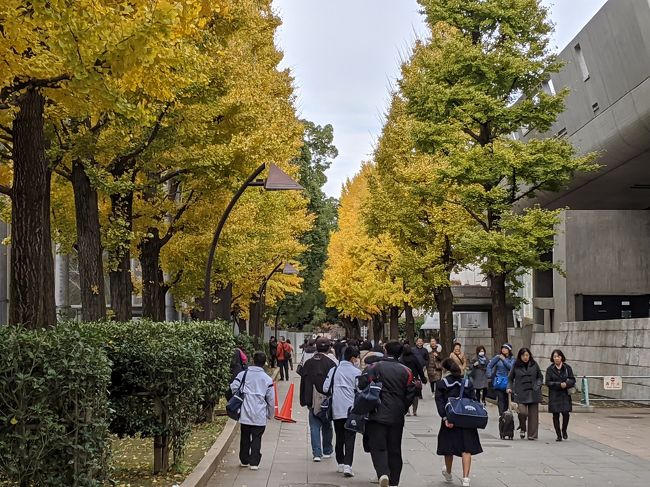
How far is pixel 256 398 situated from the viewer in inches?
479

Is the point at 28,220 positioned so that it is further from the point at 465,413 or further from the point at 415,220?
the point at 415,220

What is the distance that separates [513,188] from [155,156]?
36.9 feet

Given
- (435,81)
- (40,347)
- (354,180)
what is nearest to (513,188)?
(435,81)

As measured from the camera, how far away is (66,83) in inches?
405

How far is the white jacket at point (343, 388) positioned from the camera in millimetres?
12125

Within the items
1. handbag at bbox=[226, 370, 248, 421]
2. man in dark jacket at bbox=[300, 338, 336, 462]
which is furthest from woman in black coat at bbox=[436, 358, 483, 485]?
handbag at bbox=[226, 370, 248, 421]

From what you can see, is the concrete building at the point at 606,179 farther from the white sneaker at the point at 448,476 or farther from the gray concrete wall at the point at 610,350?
the white sneaker at the point at 448,476

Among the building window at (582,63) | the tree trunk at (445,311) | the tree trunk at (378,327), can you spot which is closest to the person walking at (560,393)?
the building window at (582,63)

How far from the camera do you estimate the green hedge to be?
677cm

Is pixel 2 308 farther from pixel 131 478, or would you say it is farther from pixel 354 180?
pixel 354 180

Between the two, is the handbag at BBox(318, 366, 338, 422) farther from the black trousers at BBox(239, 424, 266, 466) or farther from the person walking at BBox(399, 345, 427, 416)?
the person walking at BBox(399, 345, 427, 416)

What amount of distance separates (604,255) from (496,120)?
1211 cm

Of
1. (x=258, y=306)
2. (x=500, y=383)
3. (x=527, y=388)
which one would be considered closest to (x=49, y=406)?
(x=527, y=388)

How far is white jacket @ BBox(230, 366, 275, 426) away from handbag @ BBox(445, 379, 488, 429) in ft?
8.46
